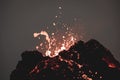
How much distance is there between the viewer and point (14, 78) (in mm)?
82125

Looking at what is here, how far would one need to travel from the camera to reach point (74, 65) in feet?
255

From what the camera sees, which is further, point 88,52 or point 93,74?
point 88,52

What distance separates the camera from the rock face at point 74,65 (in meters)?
74.6

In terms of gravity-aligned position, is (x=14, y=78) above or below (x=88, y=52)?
below

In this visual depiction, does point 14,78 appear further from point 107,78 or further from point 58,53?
point 107,78

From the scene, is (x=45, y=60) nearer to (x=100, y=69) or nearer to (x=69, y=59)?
(x=69, y=59)

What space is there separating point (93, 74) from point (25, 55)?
2142 centimetres

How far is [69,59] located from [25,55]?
13411mm

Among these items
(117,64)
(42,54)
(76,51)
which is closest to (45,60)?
(42,54)

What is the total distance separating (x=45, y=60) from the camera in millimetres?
82000

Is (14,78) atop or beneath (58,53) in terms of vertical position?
beneath

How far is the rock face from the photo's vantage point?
245 ft

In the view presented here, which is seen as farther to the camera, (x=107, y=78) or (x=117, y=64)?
(x=117, y=64)

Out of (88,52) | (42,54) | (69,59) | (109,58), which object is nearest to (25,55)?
(42,54)
